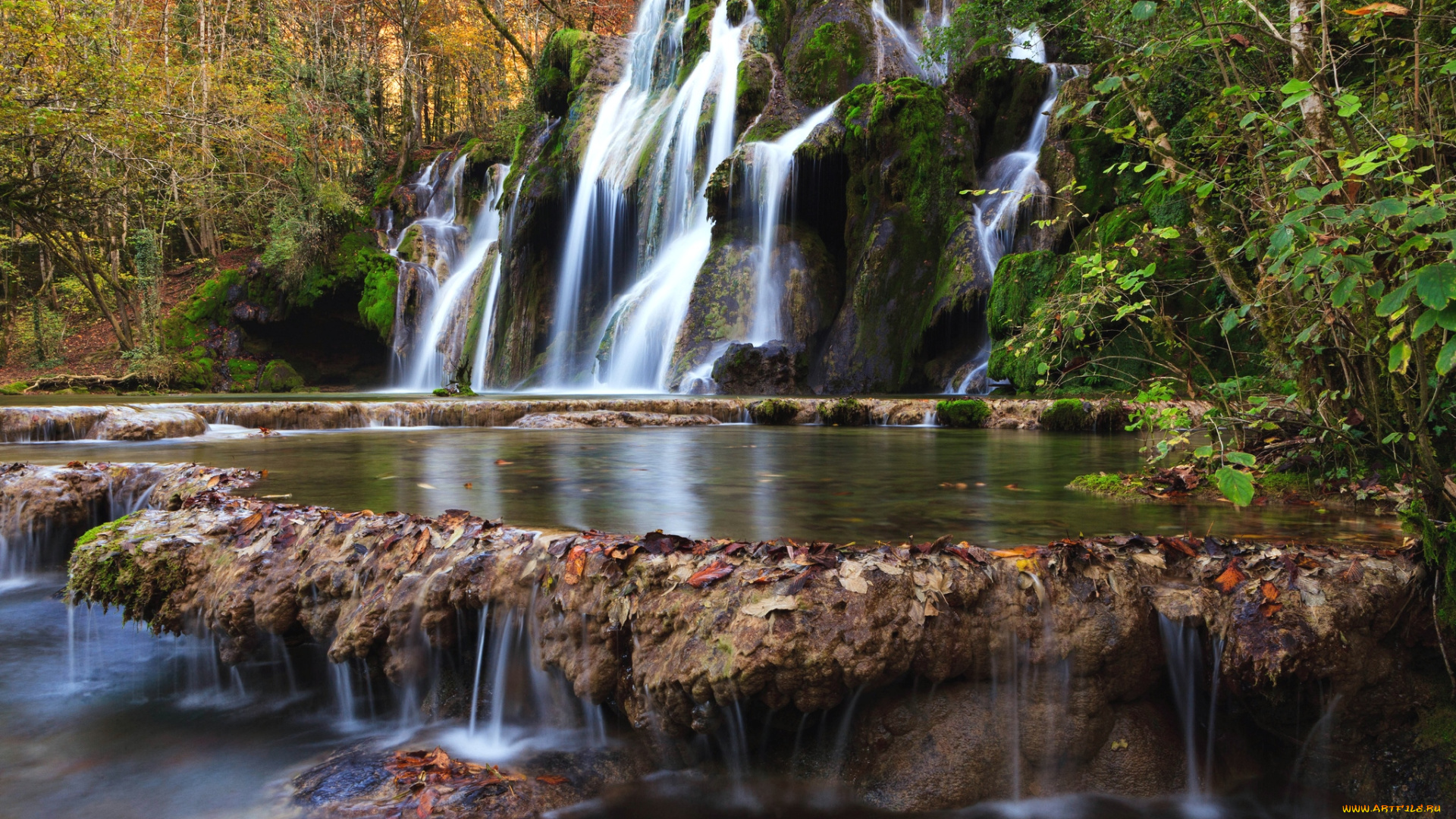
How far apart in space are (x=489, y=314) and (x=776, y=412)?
13344 millimetres

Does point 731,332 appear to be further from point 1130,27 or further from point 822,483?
point 822,483

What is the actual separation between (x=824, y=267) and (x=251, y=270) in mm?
17074

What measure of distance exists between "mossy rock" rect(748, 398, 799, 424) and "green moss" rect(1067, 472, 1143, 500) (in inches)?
229

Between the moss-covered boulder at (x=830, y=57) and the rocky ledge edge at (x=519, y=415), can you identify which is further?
the moss-covered boulder at (x=830, y=57)

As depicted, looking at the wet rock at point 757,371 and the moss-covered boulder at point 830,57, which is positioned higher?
the moss-covered boulder at point 830,57

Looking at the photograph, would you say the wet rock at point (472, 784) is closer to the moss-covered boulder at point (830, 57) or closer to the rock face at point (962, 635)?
the rock face at point (962, 635)

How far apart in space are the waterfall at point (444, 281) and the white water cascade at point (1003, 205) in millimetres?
13393

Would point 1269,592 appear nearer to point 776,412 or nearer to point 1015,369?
point 776,412

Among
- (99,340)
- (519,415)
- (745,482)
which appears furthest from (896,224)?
(99,340)

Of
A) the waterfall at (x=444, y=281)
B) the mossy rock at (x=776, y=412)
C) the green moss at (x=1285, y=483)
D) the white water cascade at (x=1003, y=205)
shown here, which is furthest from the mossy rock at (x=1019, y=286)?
the waterfall at (x=444, y=281)

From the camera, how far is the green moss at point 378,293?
21.6 meters

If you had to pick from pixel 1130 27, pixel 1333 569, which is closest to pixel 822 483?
pixel 1333 569

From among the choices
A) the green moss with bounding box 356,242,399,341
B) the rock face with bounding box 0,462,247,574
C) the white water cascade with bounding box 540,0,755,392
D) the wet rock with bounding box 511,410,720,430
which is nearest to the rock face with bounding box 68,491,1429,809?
the rock face with bounding box 0,462,247,574

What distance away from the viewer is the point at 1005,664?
2154 millimetres
